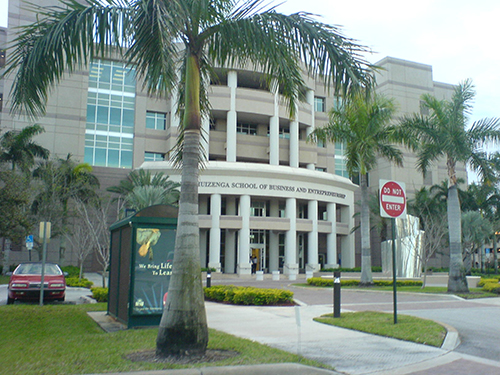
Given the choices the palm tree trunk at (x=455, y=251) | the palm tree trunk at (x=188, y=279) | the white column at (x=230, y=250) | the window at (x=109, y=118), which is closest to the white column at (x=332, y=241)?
the white column at (x=230, y=250)

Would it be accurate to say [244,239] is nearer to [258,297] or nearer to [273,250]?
[273,250]

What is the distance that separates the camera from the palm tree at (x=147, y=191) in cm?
3288

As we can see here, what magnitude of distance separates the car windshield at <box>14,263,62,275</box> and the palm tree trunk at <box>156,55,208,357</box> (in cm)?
1144

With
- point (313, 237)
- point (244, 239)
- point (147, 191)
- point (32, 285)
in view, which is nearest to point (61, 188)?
point (147, 191)

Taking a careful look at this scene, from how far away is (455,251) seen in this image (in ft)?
70.4

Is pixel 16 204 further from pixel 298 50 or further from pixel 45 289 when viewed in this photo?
pixel 298 50

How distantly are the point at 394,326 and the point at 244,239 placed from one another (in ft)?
100

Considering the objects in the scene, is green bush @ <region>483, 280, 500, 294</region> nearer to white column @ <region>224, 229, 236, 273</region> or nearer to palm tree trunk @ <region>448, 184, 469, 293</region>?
palm tree trunk @ <region>448, 184, 469, 293</region>

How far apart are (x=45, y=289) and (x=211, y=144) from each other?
31232mm

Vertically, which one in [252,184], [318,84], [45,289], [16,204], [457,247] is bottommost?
[45,289]

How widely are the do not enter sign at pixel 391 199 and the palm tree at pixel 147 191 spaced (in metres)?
21.0

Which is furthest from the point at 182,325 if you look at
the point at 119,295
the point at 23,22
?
the point at 23,22

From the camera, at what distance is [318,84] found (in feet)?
175

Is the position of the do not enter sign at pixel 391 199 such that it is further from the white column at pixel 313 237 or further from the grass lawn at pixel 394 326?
the white column at pixel 313 237
